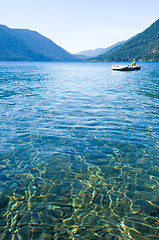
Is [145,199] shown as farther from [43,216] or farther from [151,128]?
[151,128]

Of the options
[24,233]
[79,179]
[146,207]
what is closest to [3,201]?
[24,233]

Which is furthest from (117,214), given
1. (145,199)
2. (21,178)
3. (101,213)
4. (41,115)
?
(41,115)

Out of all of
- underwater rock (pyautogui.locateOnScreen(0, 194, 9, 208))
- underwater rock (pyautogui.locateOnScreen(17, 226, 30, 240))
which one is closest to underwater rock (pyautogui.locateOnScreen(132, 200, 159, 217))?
underwater rock (pyautogui.locateOnScreen(17, 226, 30, 240))

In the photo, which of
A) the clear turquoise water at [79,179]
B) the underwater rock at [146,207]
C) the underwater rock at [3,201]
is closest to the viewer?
the clear turquoise water at [79,179]

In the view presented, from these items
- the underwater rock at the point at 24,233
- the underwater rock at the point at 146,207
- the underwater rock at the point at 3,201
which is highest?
the underwater rock at the point at 24,233

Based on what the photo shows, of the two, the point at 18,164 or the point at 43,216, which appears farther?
the point at 18,164

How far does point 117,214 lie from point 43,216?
7.77 feet

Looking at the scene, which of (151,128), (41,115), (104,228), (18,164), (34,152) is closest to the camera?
(104,228)

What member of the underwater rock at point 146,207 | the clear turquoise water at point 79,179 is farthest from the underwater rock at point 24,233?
the underwater rock at point 146,207

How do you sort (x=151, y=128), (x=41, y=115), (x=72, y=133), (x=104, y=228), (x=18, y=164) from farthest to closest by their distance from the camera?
(x=41, y=115), (x=151, y=128), (x=72, y=133), (x=18, y=164), (x=104, y=228)

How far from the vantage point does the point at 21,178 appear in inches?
293

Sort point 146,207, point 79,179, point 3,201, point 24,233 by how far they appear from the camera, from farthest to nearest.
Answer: point 79,179 < point 3,201 < point 146,207 < point 24,233

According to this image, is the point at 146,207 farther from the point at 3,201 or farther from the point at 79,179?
the point at 3,201

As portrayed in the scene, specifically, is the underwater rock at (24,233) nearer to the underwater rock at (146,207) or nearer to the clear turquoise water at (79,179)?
the clear turquoise water at (79,179)
